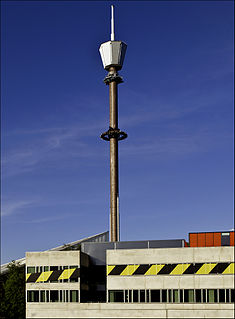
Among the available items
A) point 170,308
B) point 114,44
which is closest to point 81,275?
point 170,308

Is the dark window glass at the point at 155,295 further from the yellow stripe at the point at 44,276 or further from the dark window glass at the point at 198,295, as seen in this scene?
the yellow stripe at the point at 44,276

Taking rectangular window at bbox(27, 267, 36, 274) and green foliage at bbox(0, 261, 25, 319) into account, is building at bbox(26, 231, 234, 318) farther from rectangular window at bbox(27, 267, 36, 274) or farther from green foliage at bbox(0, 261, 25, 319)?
green foliage at bbox(0, 261, 25, 319)

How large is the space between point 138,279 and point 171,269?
4897 mm

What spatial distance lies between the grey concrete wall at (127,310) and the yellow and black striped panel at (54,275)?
3.53 meters

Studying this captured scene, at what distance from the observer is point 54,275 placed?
69.0m

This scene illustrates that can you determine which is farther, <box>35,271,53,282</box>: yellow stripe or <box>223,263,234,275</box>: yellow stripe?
<box>35,271,53,282</box>: yellow stripe

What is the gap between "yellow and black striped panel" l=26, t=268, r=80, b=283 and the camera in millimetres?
68062

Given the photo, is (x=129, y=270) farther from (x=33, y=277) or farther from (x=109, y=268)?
(x=33, y=277)

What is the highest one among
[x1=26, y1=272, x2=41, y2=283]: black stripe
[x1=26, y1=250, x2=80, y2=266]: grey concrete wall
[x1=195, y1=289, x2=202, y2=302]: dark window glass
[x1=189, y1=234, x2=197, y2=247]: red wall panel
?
[x1=189, y1=234, x2=197, y2=247]: red wall panel

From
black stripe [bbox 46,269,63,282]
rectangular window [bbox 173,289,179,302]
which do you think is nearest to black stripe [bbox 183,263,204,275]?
rectangular window [bbox 173,289,179,302]

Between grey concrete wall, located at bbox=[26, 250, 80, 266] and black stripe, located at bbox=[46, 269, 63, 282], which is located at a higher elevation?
grey concrete wall, located at bbox=[26, 250, 80, 266]

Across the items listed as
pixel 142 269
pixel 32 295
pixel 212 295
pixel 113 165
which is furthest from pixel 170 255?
pixel 113 165

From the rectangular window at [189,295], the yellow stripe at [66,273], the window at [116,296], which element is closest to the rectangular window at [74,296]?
the yellow stripe at [66,273]

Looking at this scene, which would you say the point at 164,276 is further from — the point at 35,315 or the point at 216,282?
the point at 35,315
